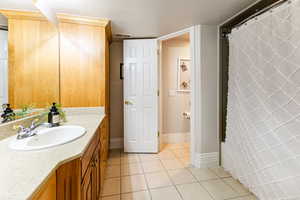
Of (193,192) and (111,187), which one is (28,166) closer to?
(111,187)

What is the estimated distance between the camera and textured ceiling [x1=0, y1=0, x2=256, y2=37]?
167 cm

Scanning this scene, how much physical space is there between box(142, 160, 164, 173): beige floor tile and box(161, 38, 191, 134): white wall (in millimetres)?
982

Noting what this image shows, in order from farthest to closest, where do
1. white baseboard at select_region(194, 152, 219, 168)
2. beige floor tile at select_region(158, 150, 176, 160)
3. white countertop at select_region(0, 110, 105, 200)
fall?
beige floor tile at select_region(158, 150, 176, 160) → white baseboard at select_region(194, 152, 219, 168) → white countertop at select_region(0, 110, 105, 200)

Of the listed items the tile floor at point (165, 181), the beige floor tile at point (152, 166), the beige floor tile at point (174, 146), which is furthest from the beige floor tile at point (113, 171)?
the beige floor tile at point (174, 146)

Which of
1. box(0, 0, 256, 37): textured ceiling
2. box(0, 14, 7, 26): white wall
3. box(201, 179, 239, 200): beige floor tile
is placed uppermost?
box(0, 0, 256, 37): textured ceiling

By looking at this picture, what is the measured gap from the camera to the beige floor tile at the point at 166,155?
2.65m

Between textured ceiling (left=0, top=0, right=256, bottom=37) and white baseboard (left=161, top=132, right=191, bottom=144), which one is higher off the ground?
textured ceiling (left=0, top=0, right=256, bottom=37)

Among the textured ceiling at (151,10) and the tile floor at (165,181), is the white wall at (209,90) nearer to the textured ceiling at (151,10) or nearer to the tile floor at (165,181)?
the textured ceiling at (151,10)

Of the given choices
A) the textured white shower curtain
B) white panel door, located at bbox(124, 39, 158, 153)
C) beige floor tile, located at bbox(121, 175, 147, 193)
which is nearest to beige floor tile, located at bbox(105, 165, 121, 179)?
beige floor tile, located at bbox(121, 175, 147, 193)

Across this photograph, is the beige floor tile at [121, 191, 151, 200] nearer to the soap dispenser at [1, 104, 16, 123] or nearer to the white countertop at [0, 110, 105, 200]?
the white countertop at [0, 110, 105, 200]

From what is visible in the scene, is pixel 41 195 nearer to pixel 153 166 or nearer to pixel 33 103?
pixel 33 103

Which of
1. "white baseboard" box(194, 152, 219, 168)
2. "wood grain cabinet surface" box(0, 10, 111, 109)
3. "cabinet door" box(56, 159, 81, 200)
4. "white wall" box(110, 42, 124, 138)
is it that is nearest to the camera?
"cabinet door" box(56, 159, 81, 200)

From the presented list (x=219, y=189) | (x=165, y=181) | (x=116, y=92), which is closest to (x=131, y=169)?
(x=165, y=181)

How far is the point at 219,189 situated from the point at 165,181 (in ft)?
2.08
